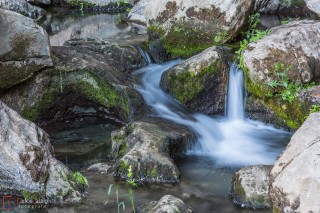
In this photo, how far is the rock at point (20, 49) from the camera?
7629mm

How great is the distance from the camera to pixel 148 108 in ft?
28.2

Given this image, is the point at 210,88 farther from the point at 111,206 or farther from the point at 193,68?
the point at 111,206

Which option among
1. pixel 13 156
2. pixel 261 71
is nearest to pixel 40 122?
pixel 13 156

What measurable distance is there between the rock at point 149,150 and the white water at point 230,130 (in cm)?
45

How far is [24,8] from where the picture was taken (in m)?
16.3

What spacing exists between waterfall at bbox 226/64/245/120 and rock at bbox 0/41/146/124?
5.29 ft

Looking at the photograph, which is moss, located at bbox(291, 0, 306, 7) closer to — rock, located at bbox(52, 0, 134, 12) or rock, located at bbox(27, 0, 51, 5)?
rock, located at bbox(52, 0, 134, 12)

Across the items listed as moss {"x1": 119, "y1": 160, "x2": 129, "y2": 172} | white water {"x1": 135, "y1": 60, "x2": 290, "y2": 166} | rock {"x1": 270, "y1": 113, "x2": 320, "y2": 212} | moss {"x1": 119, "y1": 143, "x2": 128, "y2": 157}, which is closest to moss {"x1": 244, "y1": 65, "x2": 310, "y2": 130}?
white water {"x1": 135, "y1": 60, "x2": 290, "y2": 166}

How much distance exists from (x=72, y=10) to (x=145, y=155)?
12362 mm

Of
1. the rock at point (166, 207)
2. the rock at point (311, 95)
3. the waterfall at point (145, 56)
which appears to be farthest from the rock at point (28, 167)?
the waterfall at point (145, 56)

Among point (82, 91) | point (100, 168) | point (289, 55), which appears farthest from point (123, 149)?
point (289, 55)

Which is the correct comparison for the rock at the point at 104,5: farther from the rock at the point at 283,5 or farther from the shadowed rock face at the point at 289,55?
the shadowed rock face at the point at 289,55

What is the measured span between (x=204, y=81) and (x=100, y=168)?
9.43ft

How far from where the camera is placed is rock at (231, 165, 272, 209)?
18.1 feet
